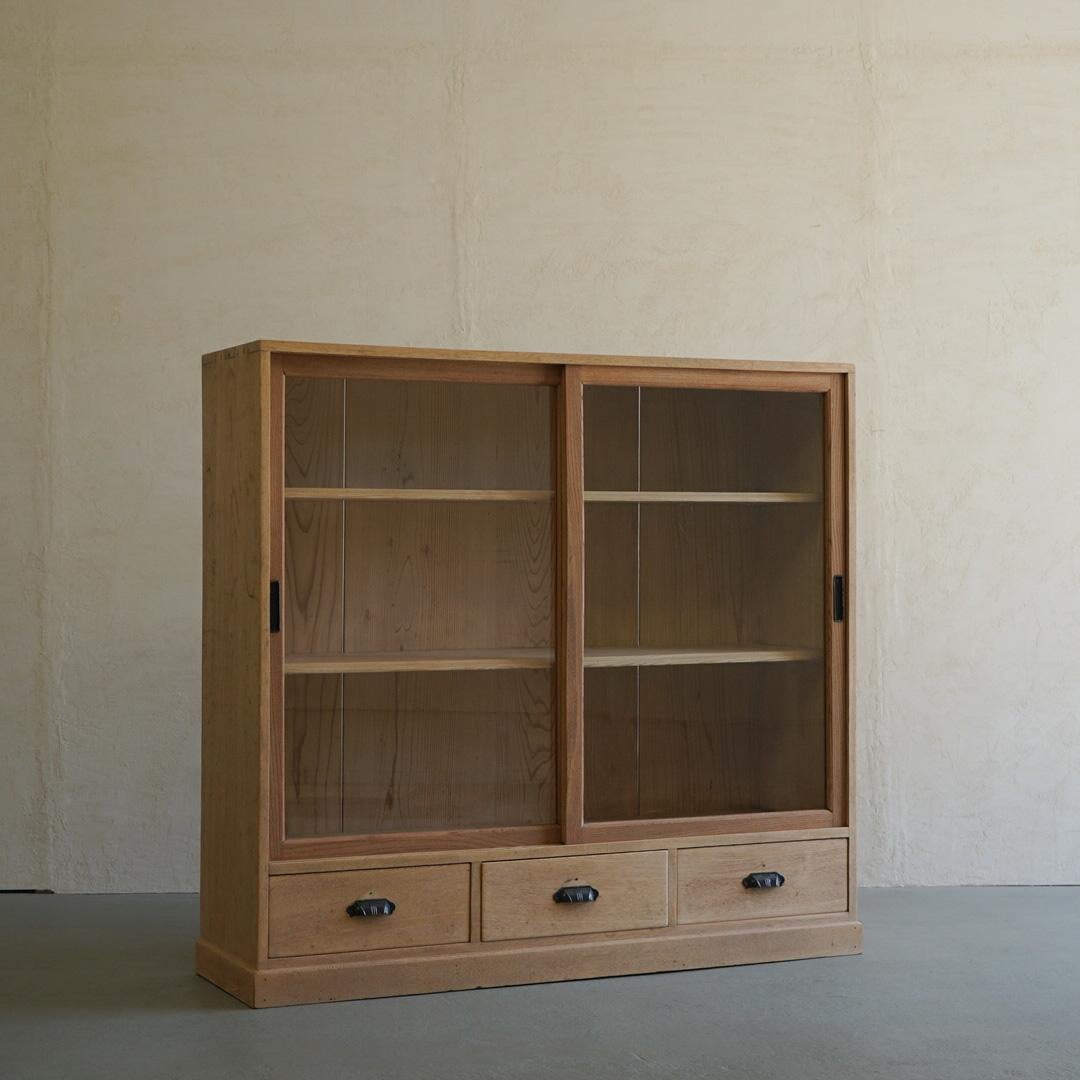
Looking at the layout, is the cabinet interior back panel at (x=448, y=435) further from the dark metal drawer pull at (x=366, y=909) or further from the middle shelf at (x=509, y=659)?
the dark metal drawer pull at (x=366, y=909)

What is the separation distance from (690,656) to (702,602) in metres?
0.14

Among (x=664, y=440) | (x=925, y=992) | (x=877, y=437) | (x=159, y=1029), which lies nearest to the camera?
(x=159, y=1029)

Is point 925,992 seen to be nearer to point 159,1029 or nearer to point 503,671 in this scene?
point 503,671

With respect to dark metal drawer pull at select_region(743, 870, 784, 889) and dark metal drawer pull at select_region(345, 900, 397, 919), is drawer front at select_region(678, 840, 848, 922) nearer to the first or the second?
dark metal drawer pull at select_region(743, 870, 784, 889)

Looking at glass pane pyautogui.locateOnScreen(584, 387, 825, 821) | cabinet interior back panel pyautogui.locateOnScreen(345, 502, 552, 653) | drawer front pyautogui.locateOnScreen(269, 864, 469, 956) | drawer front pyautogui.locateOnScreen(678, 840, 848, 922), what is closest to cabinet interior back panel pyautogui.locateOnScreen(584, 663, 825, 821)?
glass pane pyautogui.locateOnScreen(584, 387, 825, 821)

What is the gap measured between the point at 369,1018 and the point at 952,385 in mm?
2837

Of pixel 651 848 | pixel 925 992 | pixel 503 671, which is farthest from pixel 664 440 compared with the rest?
pixel 925 992

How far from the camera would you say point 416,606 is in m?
3.72

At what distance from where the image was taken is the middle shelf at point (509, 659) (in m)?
3.57

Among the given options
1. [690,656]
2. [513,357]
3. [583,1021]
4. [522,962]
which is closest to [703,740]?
[690,656]

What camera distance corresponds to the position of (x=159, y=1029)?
3.22 metres

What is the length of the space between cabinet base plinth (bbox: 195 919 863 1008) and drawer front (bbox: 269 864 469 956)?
0.04 m

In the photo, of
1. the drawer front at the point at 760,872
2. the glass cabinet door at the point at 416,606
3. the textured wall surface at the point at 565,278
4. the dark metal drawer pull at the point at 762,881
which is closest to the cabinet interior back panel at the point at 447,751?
the glass cabinet door at the point at 416,606

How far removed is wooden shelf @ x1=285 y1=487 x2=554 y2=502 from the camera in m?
3.57
